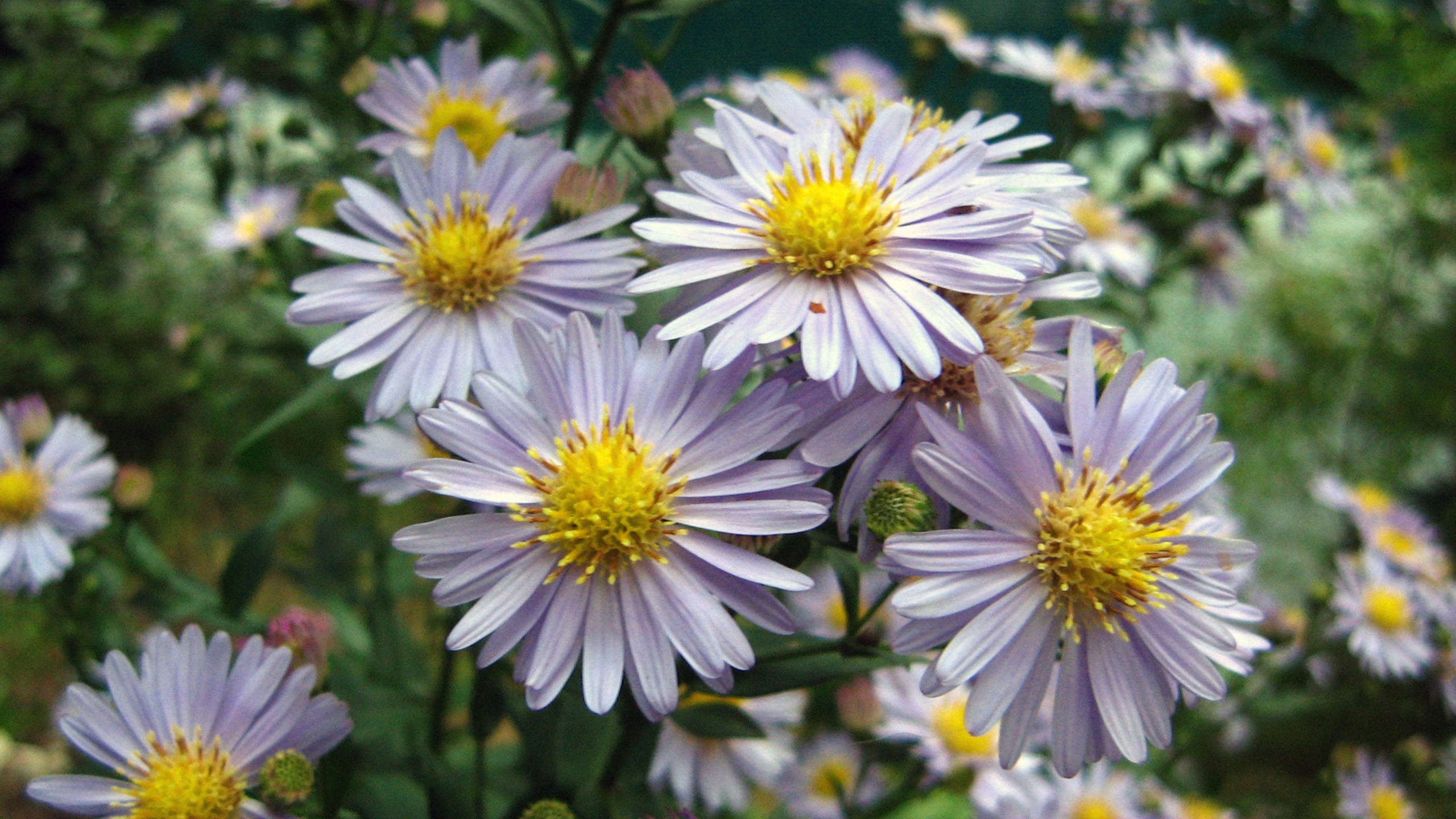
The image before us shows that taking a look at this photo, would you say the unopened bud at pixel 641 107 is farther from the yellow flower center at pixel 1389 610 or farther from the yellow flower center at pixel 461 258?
the yellow flower center at pixel 1389 610

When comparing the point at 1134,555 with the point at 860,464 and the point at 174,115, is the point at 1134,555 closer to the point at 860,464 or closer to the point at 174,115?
the point at 860,464

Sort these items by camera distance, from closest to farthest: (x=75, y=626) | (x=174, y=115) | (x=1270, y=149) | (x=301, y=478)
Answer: (x=75, y=626) → (x=301, y=478) → (x=1270, y=149) → (x=174, y=115)

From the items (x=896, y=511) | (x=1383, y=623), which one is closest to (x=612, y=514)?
(x=896, y=511)

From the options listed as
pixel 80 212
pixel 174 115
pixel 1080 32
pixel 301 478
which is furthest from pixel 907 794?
pixel 80 212

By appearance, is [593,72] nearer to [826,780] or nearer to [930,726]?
[930,726]

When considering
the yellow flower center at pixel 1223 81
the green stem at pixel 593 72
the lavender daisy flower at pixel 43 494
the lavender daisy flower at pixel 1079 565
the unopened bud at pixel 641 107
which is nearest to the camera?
the lavender daisy flower at pixel 1079 565

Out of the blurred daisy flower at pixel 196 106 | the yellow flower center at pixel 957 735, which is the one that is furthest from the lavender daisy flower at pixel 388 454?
the blurred daisy flower at pixel 196 106
